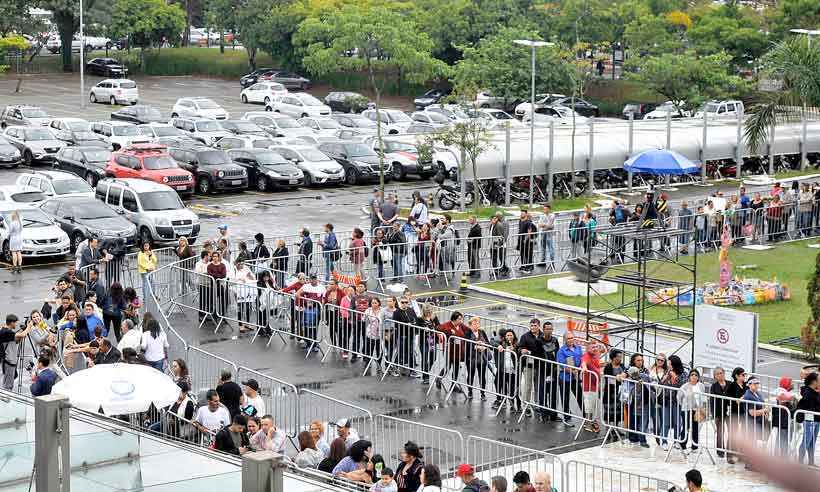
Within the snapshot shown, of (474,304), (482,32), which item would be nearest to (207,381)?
(474,304)

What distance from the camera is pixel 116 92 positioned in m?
70.4

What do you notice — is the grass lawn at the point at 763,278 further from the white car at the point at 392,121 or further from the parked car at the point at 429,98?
the parked car at the point at 429,98

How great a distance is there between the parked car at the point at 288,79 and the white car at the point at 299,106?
39.3ft

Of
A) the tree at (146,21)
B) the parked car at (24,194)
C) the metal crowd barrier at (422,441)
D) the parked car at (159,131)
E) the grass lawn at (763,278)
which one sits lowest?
the metal crowd barrier at (422,441)

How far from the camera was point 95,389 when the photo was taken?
14680 millimetres

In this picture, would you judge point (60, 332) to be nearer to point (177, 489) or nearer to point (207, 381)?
point (207, 381)

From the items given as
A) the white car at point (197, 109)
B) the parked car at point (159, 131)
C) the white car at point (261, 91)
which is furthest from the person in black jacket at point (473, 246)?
the white car at point (261, 91)

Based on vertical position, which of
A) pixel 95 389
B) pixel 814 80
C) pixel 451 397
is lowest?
pixel 451 397

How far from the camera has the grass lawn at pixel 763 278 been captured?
25.8m

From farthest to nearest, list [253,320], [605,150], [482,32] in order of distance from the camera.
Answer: [482,32]
[605,150]
[253,320]

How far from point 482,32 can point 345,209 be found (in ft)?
131

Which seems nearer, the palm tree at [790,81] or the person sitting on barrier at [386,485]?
the person sitting on barrier at [386,485]

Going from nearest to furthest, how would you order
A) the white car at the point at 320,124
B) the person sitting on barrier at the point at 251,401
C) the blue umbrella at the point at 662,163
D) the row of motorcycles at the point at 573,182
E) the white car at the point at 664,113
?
the person sitting on barrier at the point at 251,401 < the blue umbrella at the point at 662,163 < the row of motorcycles at the point at 573,182 < the white car at the point at 320,124 < the white car at the point at 664,113

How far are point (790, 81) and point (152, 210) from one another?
16190mm
